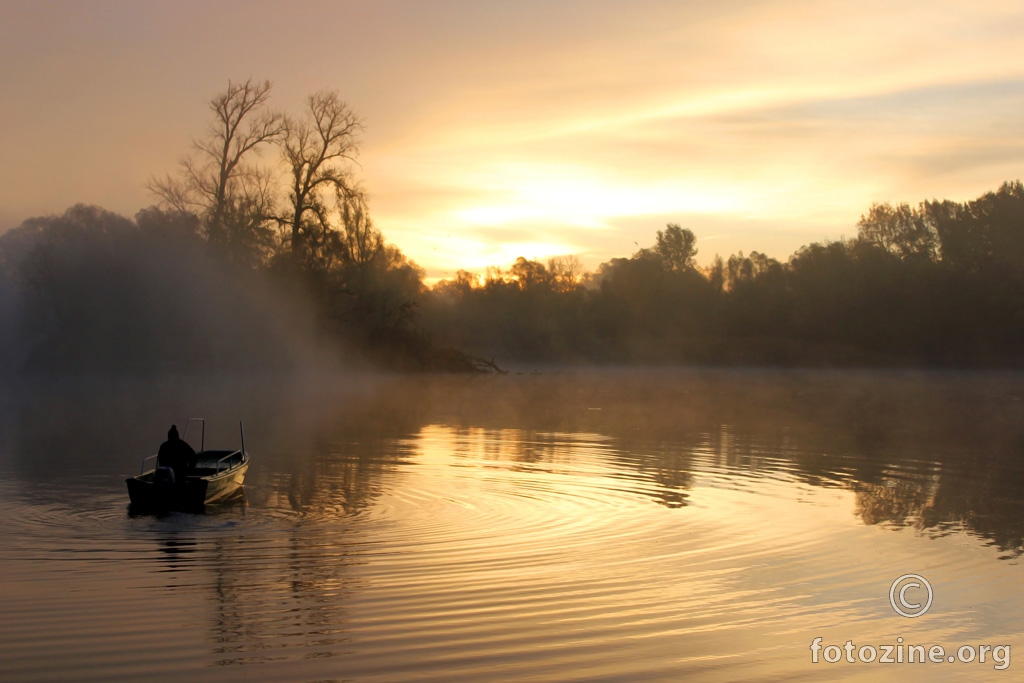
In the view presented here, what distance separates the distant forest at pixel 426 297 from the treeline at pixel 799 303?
178 millimetres

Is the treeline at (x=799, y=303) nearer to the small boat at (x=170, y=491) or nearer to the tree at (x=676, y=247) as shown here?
the tree at (x=676, y=247)

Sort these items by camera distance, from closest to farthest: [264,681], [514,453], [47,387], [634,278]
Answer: [264,681] → [514,453] → [47,387] → [634,278]

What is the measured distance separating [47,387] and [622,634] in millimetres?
50164

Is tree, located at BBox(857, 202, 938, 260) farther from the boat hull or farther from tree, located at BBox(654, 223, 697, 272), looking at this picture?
the boat hull

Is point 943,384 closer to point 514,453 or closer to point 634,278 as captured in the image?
point 634,278

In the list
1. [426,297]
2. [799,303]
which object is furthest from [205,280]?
[799,303]

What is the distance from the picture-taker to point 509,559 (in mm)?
10078

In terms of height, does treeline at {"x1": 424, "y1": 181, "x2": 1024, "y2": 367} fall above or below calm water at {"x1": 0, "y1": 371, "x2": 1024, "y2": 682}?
above

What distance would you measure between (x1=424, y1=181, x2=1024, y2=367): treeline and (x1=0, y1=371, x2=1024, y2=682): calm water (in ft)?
202

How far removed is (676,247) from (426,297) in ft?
117

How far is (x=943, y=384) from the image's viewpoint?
59.6 meters

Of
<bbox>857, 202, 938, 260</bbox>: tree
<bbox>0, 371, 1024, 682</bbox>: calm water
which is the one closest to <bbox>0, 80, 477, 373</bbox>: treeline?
<bbox>0, 371, 1024, 682</bbox>: calm water

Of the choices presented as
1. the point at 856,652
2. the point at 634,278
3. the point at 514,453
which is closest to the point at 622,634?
the point at 856,652

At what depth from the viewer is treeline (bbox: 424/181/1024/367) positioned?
8506 centimetres
